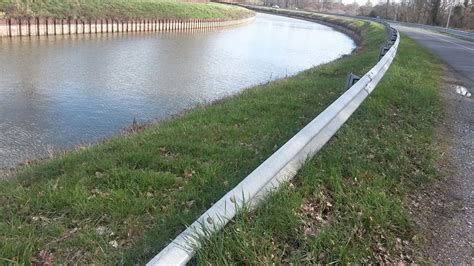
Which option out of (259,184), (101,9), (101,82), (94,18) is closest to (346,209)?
(259,184)

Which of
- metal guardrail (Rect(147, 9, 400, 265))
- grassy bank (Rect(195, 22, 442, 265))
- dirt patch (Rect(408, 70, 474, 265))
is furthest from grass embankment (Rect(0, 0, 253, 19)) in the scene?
dirt patch (Rect(408, 70, 474, 265))

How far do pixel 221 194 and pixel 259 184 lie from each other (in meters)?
0.99

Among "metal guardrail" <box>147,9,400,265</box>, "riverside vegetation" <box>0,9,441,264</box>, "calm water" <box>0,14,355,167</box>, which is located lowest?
"calm water" <box>0,14,355,167</box>

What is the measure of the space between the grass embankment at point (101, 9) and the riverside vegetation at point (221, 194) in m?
24.7

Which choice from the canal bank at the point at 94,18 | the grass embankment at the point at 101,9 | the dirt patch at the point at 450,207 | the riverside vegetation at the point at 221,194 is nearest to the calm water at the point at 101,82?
the canal bank at the point at 94,18

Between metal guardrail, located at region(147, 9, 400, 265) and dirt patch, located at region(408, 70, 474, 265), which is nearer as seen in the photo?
metal guardrail, located at region(147, 9, 400, 265)

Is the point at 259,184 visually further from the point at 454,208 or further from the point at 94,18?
the point at 94,18

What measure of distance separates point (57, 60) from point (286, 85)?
38.7 ft

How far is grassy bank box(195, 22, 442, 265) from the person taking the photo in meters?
2.93

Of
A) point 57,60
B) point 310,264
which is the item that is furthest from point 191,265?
point 57,60

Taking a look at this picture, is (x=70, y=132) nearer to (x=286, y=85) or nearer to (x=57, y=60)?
(x=286, y=85)

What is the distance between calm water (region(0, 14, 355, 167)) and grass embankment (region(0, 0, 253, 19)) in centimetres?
334

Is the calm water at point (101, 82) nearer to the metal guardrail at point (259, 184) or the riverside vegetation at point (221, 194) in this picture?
the riverside vegetation at point (221, 194)

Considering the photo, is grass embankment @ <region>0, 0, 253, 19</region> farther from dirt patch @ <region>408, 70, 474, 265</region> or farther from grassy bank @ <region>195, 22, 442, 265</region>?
dirt patch @ <region>408, 70, 474, 265</region>
